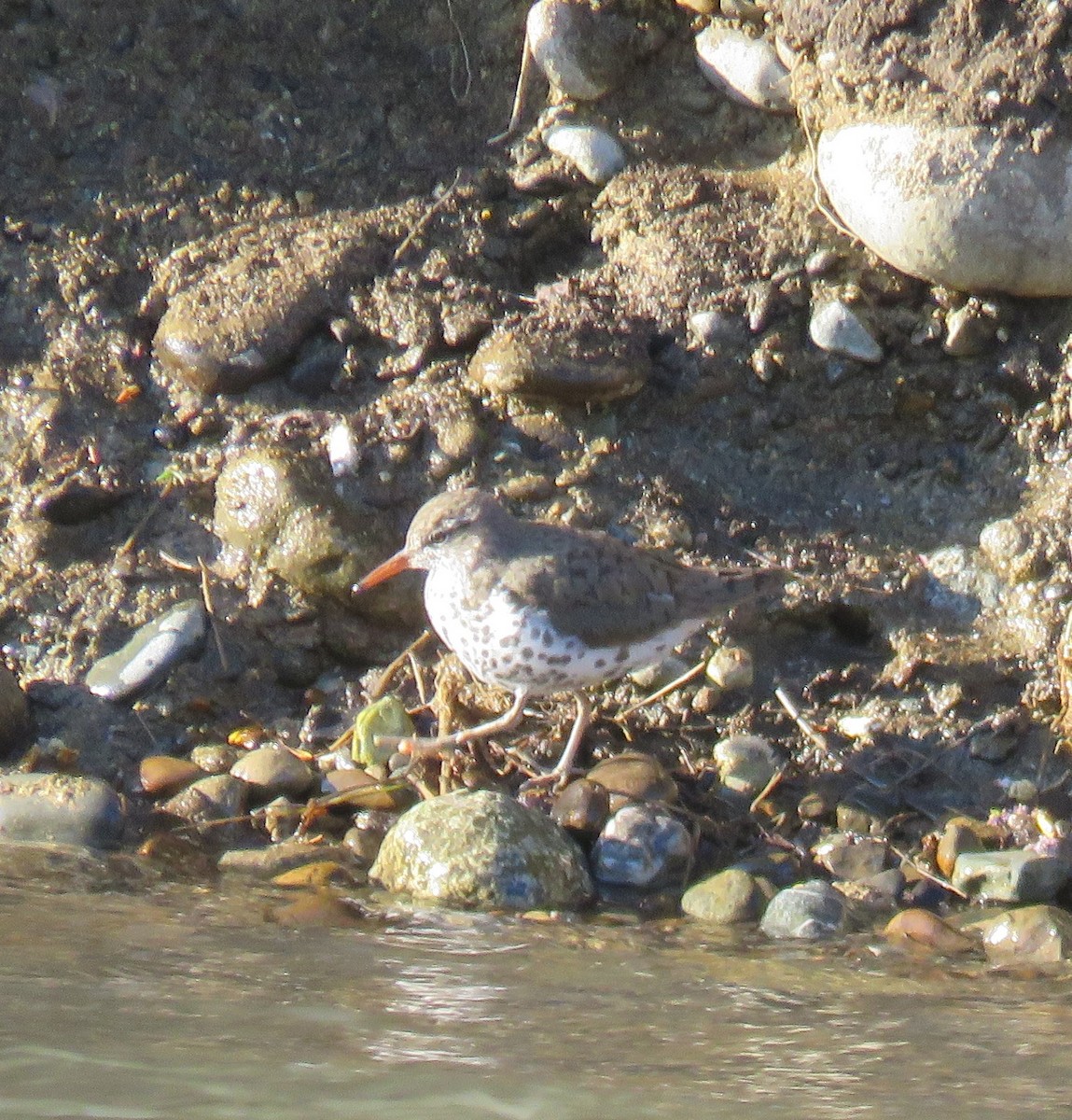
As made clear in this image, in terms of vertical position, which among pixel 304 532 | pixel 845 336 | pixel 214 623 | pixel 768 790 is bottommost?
pixel 768 790

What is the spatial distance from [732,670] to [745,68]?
8.42 feet

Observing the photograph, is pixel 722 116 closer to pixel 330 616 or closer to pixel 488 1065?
pixel 330 616

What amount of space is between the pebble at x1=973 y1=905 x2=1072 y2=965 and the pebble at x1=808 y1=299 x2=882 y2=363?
→ 2345 mm

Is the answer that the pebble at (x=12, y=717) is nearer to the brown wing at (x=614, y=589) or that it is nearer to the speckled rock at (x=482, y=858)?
the speckled rock at (x=482, y=858)

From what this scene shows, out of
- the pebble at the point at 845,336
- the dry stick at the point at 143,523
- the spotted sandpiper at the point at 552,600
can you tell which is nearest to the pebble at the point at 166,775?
the spotted sandpiper at the point at 552,600

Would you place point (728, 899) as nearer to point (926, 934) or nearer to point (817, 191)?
point (926, 934)

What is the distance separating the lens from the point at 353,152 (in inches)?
293

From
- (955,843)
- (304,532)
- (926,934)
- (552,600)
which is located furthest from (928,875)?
(304,532)

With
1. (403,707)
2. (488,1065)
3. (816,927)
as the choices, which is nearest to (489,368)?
(403,707)

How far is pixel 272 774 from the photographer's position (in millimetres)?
5930

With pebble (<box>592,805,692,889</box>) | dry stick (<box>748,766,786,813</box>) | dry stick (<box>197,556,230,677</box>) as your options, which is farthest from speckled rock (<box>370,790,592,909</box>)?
dry stick (<box>197,556,230,677</box>)

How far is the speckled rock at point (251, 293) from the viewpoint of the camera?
6.84 metres

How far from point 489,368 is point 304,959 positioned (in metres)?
2.69

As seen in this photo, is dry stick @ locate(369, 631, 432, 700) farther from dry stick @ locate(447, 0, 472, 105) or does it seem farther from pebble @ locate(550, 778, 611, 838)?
dry stick @ locate(447, 0, 472, 105)
